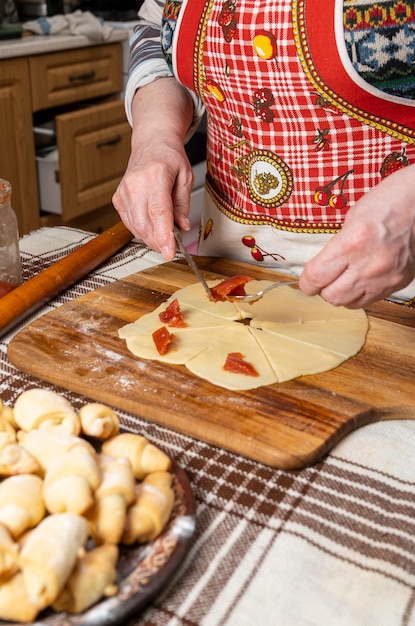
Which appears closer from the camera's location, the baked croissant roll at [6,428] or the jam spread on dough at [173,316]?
the baked croissant roll at [6,428]

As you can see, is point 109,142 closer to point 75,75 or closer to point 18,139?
point 75,75

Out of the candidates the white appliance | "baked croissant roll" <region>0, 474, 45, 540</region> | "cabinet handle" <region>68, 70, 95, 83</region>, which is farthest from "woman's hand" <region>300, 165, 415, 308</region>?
"cabinet handle" <region>68, 70, 95, 83</region>

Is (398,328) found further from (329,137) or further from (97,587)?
(97,587)

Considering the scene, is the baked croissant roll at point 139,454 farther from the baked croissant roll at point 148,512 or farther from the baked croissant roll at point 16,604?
the baked croissant roll at point 16,604

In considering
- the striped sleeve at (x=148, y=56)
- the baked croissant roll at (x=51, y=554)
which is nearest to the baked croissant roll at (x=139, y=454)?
the baked croissant roll at (x=51, y=554)

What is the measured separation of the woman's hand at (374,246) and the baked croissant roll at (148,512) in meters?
0.45

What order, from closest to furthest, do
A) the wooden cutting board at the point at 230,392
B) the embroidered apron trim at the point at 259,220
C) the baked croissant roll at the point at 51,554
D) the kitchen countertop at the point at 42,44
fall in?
the baked croissant roll at the point at 51,554 → the wooden cutting board at the point at 230,392 → the embroidered apron trim at the point at 259,220 → the kitchen countertop at the point at 42,44

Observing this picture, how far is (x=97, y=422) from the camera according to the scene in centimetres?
80

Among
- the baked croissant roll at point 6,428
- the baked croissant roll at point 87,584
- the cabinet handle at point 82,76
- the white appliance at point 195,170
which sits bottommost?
the white appliance at point 195,170

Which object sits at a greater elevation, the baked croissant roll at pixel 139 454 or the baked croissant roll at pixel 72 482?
the baked croissant roll at pixel 72 482

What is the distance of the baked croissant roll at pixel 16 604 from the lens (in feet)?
1.90

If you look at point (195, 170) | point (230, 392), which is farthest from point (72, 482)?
point (195, 170)

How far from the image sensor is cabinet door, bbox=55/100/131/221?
135 inches

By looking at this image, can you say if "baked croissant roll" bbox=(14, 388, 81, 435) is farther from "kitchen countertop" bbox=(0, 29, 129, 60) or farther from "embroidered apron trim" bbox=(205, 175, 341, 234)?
"kitchen countertop" bbox=(0, 29, 129, 60)
